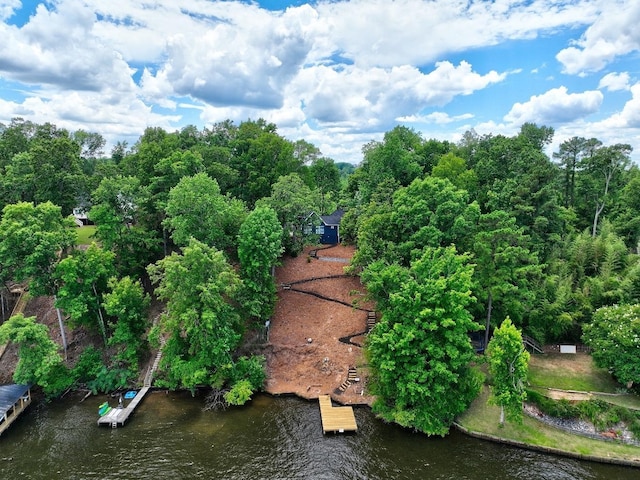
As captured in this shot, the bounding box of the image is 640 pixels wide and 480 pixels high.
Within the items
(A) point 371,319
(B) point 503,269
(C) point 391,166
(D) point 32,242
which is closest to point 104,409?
(D) point 32,242

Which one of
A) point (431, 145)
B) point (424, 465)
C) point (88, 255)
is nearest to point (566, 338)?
point (424, 465)

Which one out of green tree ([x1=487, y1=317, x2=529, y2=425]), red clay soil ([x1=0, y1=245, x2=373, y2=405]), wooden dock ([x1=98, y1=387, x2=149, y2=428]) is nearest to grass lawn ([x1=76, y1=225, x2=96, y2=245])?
red clay soil ([x1=0, y1=245, x2=373, y2=405])

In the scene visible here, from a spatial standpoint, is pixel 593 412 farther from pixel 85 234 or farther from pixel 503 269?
pixel 85 234

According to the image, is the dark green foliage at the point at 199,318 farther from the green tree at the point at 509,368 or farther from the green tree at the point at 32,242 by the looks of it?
the green tree at the point at 509,368

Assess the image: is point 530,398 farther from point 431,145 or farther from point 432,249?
point 431,145

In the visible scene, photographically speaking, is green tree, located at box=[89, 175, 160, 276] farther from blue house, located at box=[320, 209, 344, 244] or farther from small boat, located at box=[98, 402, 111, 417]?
blue house, located at box=[320, 209, 344, 244]
